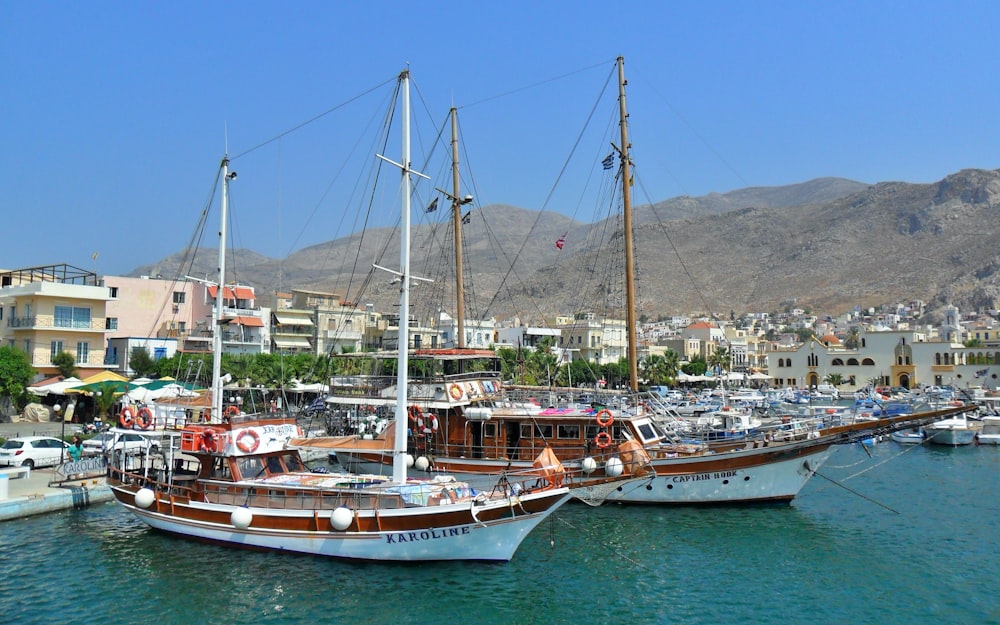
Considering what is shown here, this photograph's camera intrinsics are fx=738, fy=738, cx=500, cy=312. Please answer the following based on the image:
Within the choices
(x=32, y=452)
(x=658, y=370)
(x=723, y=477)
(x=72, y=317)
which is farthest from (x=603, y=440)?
(x=658, y=370)

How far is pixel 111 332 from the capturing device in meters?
59.3

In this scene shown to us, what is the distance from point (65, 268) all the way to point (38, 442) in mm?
23740

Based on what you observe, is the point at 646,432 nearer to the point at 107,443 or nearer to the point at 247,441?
the point at 247,441

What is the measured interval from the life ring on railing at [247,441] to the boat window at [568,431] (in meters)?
10.3

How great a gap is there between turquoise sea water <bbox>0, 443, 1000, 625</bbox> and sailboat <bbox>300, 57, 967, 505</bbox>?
147 cm

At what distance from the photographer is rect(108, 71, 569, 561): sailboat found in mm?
17812

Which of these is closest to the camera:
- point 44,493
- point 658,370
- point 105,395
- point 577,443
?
point 44,493

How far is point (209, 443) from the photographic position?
2042cm

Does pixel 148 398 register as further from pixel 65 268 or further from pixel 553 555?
pixel 553 555

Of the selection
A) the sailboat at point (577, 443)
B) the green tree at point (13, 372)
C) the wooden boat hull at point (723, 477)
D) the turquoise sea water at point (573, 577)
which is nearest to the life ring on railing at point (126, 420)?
the turquoise sea water at point (573, 577)

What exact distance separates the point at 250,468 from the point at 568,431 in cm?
1084

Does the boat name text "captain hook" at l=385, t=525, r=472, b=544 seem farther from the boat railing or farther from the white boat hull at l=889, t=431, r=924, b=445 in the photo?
the white boat hull at l=889, t=431, r=924, b=445

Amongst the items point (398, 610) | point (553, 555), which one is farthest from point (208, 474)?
point (553, 555)

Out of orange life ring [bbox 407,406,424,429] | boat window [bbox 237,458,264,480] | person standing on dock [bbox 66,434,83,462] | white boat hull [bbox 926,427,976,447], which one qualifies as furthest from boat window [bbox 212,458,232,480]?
white boat hull [bbox 926,427,976,447]
